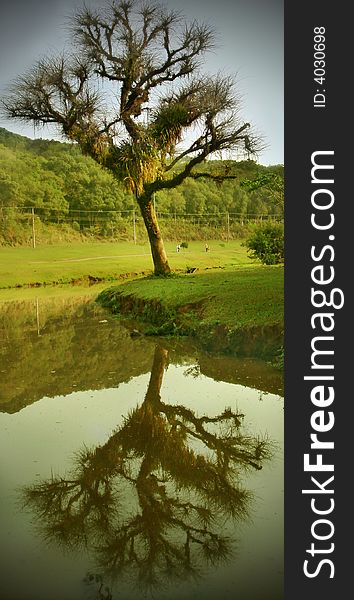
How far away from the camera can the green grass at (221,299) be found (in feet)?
26.9

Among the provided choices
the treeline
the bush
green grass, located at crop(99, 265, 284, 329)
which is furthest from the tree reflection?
the treeline

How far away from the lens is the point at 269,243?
53.1 ft

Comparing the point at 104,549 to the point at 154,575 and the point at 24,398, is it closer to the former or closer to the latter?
the point at 154,575

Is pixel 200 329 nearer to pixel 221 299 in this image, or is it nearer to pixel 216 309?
pixel 216 309

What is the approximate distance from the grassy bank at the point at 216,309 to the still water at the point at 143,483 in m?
0.68

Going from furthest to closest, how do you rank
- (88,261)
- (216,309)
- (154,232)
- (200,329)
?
(88,261)
(154,232)
(216,309)
(200,329)

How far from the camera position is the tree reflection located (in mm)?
2863

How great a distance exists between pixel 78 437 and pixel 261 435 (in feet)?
4.21

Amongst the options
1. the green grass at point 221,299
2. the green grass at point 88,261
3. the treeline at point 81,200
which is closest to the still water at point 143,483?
the green grass at point 221,299

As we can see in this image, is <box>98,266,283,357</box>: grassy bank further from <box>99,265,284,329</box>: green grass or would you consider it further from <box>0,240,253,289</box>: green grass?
<box>0,240,253,289</box>: green grass

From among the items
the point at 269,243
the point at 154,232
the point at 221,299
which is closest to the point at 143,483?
the point at 221,299

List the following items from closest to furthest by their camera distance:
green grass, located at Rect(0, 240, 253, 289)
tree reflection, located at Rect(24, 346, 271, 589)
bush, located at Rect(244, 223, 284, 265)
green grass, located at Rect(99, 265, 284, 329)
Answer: tree reflection, located at Rect(24, 346, 271, 589)
green grass, located at Rect(99, 265, 284, 329)
bush, located at Rect(244, 223, 284, 265)
green grass, located at Rect(0, 240, 253, 289)

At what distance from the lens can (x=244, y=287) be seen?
10828 millimetres

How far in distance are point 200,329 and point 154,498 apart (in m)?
5.43
